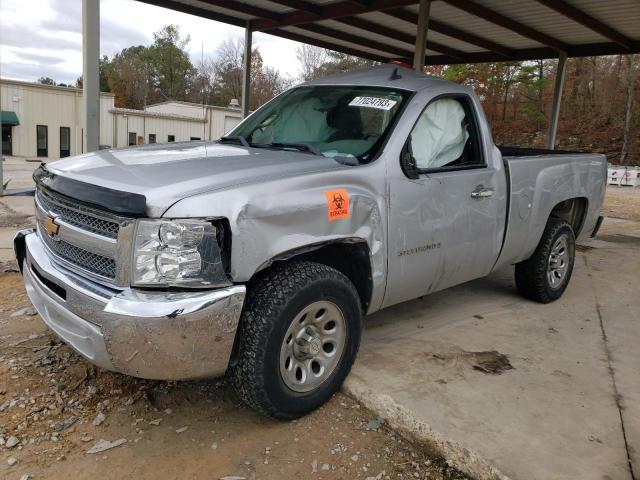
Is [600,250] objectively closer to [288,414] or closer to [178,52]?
[288,414]

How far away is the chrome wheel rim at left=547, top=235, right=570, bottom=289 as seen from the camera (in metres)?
5.09

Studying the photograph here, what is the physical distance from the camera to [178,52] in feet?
231

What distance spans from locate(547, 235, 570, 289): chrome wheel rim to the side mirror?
2322 mm

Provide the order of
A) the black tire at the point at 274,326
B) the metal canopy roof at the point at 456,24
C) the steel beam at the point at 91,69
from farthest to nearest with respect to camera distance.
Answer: the metal canopy roof at the point at 456,24 < the steel beam at the point at 91,69 < the black tire at the point at 274,326

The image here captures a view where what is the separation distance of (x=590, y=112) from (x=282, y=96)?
39059mm

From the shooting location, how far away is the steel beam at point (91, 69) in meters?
6.86

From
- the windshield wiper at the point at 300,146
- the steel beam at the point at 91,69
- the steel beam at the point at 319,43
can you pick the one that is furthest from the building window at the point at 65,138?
the windshield wiper at the point at 300,146

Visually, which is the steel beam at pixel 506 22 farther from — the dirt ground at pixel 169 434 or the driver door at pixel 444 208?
the dirt ground at pixel 169 434

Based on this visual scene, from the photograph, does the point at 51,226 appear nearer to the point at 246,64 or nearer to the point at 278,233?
the point at 278,233

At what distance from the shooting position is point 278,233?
104 inches

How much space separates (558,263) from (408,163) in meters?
2.64

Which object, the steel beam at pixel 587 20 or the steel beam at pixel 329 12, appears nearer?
the steel beam at pixel 587 20

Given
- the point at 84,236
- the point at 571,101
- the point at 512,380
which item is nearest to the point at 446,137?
the point at 512,380

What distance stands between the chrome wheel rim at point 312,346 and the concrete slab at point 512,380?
1.17ft
